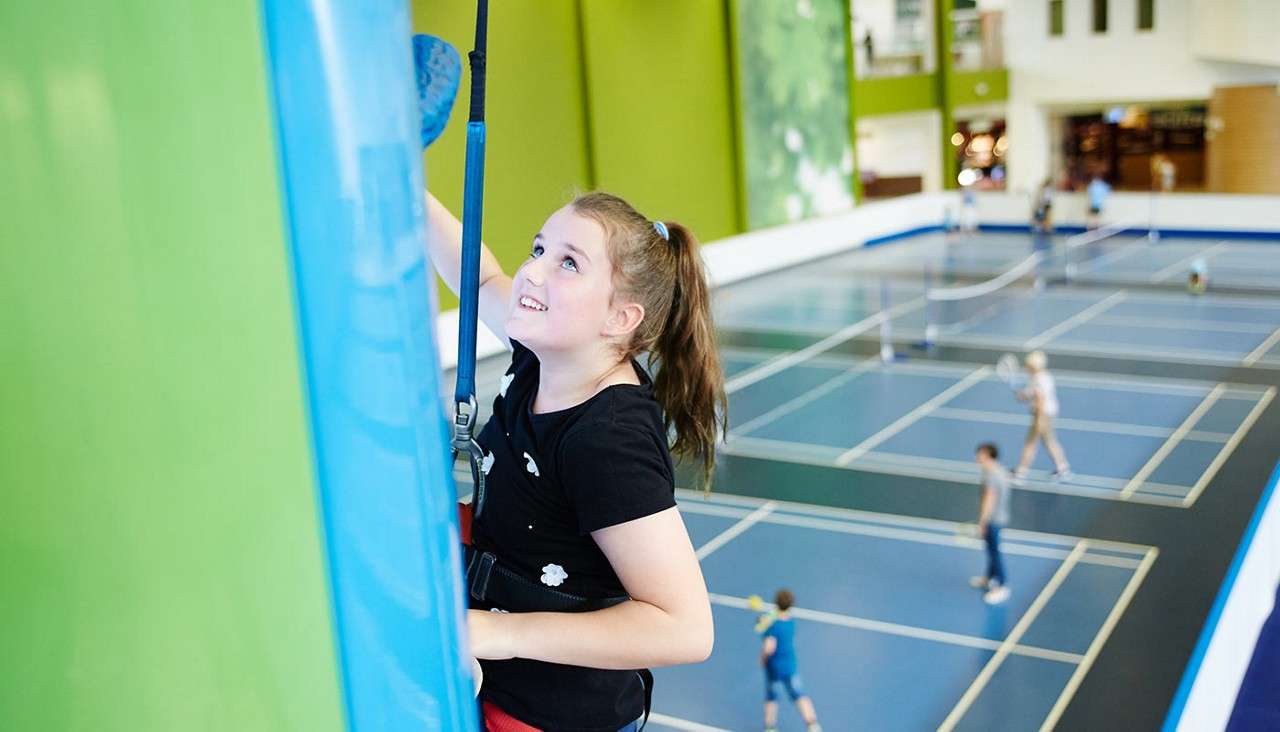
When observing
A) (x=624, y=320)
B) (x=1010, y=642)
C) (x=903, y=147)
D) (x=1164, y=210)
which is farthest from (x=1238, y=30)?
(x=624, y=320)

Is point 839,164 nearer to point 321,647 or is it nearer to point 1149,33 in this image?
point 1149,33

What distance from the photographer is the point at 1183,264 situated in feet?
83.2

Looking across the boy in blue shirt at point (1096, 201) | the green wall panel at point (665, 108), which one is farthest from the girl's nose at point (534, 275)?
the boy in blue shirt at point (1096, 201)

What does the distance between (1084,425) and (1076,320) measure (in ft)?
20.1

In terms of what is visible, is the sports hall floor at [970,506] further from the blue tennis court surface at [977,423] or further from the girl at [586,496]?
the girl at [586,496]

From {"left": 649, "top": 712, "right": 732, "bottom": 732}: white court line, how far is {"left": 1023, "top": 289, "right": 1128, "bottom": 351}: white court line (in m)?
11.3

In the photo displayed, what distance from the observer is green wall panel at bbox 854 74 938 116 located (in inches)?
1204

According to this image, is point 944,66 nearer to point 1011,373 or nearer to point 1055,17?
point 1055,17

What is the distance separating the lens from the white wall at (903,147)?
33781 mm

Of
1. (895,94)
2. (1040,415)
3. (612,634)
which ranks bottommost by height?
(1040,415)

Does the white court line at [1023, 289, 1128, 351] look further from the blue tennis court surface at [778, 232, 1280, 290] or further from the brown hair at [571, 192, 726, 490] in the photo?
the brown hair at [571, 192, 726, 490]

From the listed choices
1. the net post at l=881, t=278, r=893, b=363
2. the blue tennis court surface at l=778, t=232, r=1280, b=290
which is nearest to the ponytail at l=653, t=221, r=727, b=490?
the net post at l=881, t=278, r=893, b=363

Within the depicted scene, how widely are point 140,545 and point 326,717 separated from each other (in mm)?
323

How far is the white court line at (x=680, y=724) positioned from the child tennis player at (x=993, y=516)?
280 centimetres
